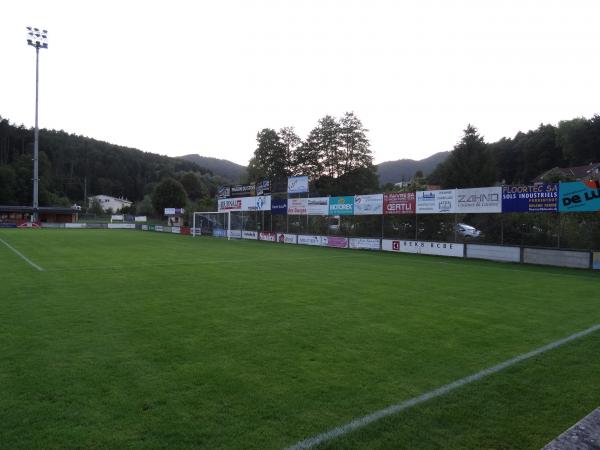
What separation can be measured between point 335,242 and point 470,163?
3289cm

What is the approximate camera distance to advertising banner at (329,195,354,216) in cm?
2664

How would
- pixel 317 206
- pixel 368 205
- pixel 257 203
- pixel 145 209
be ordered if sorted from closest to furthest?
1. pixel 368 205
2. pixel 317 206
3. pixel 257 203
4. pixel 145 209

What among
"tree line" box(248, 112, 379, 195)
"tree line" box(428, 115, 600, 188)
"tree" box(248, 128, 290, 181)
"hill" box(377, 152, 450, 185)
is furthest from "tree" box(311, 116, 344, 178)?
"hill" box(377, 152, 450, 185)

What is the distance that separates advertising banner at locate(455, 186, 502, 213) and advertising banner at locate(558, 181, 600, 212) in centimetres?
249

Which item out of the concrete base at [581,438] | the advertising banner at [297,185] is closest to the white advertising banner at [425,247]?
the advertising banner at [297,185]

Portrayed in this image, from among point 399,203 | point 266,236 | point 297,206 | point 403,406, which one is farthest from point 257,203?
point 403,406

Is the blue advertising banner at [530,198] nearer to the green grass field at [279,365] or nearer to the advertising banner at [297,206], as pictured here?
the green grass field at [279,365]

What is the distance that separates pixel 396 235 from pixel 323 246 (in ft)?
17.5

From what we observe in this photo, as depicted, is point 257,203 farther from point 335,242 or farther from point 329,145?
point 329,145

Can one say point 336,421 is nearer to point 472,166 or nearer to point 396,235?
point 396,235

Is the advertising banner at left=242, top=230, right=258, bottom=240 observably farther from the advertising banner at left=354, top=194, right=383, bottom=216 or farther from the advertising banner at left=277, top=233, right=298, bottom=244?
the advertising banner at left=354, top=194, right=383, bottom=216

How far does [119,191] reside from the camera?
134 m

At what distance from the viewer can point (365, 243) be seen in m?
25.5

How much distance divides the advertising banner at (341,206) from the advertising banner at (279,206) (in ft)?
17.3
